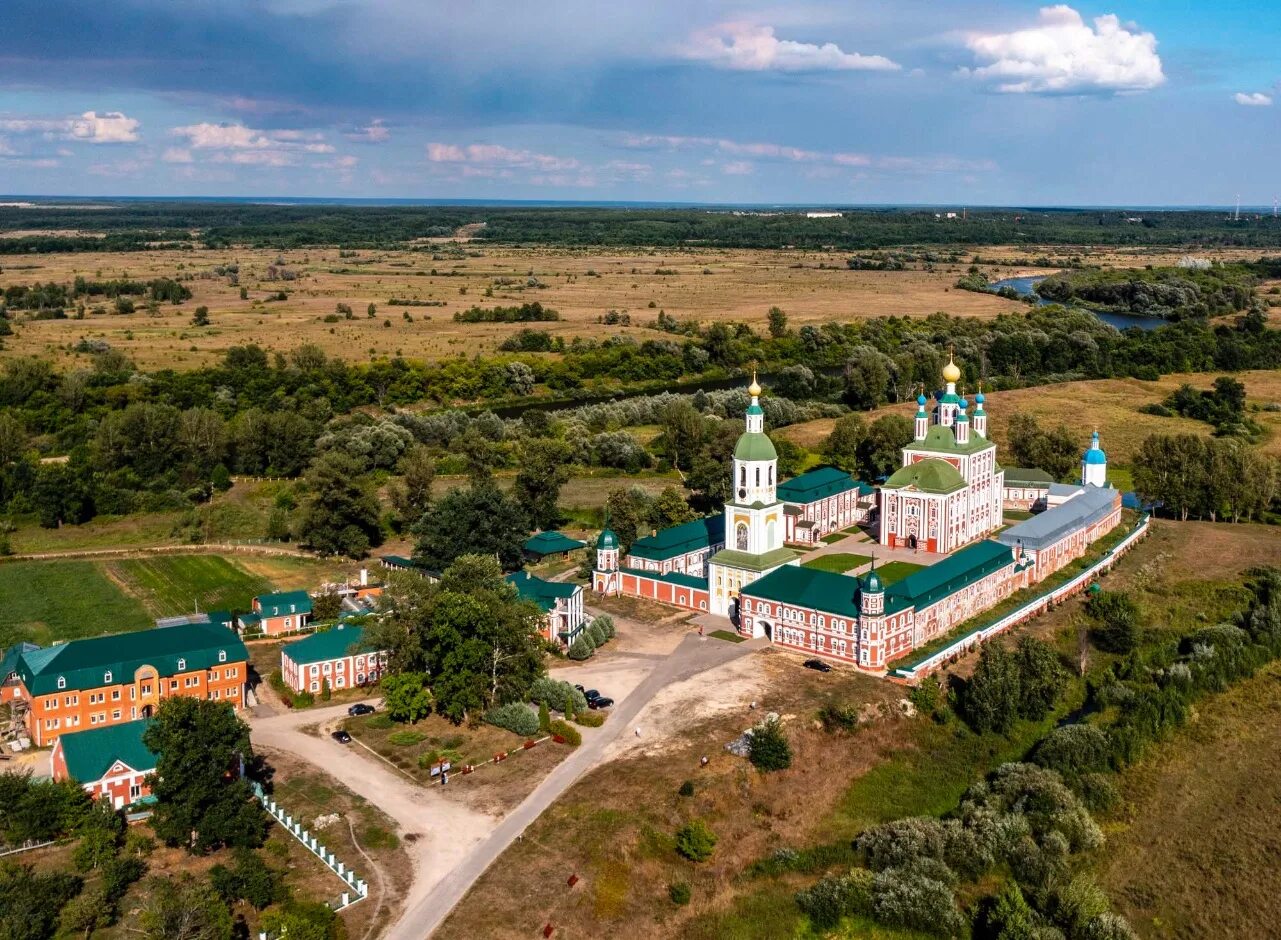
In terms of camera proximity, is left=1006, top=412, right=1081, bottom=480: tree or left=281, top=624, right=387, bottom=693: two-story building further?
left=1006, top=412, right=1081, bottom=480: tree

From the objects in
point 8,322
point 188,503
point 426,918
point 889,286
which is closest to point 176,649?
point 426,918

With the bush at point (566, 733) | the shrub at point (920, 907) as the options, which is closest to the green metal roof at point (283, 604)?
the bush at point (566, 733)

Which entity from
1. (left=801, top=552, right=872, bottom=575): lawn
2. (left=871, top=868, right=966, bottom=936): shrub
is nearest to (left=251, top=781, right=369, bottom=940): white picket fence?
(left=871, top=868, right=966, bottom=936): shrub

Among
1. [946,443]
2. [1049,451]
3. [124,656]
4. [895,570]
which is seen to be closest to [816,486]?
[946,443]

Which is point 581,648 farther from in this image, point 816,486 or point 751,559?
point 816,486

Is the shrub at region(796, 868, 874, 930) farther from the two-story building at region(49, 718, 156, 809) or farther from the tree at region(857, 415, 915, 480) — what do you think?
the tree at region(857, 415, 915, 480)

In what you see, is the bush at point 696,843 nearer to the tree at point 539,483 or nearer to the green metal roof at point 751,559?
the green metal roof at point 751,559
